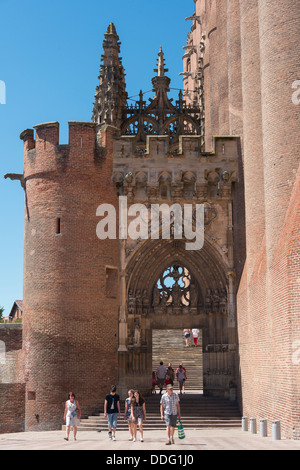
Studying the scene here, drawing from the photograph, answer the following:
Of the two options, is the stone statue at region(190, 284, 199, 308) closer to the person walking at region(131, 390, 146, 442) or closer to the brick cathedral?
the brick cathedral

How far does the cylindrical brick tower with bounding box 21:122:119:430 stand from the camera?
67.7 ft

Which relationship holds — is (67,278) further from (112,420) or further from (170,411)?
(170,411)

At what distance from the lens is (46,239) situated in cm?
2156

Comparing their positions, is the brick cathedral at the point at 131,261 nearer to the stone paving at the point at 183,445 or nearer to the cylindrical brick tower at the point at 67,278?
the cylindrical brick tower at the point at 67,278

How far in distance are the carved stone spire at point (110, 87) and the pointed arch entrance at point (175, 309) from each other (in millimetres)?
11533

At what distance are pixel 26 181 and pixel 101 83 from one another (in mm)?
11727

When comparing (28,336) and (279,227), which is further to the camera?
(28,336)

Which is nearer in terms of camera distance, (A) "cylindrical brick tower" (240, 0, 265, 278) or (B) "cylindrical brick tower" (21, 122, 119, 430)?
(A) "cylindrical brick tower" (240, 0, 265, 278)

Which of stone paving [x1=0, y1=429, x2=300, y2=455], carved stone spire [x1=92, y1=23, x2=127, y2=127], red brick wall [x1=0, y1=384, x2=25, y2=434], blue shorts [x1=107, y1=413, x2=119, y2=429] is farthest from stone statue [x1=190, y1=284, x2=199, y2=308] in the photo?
carved stone spire [x1=92, y1=23, x2=127, y2=127]

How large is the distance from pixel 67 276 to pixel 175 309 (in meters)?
3.81

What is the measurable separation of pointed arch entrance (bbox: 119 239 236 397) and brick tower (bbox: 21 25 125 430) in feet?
1.68

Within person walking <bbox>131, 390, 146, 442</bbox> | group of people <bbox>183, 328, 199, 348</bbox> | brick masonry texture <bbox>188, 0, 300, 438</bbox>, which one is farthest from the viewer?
group of people <bbox>183, 328, 199, 348</bbox>
